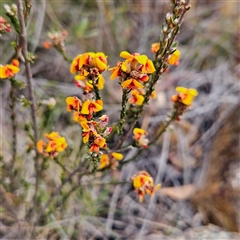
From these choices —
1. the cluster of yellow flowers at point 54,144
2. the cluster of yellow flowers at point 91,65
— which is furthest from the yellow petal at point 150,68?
the cluster of yellow flowers at point 54,144

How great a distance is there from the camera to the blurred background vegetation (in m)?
1.87

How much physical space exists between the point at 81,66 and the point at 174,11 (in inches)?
11.0

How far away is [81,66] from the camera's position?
98cm

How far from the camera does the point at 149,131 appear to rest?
A: 238cm

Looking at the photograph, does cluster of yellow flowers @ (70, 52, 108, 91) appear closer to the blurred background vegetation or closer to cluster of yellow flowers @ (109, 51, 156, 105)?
cluster of yellow flowers @ (109, 51, 156, 105)

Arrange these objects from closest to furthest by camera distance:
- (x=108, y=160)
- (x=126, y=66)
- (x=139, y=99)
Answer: (x=126, y=66)
(x=139, y=99)
(x=108, y=160)

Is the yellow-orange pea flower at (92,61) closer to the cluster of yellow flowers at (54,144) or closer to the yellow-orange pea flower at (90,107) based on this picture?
the yellow-orange pea flower at (90,107)

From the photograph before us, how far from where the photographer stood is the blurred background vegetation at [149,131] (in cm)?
Answer: 187

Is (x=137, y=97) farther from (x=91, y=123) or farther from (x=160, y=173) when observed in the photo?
(x=160, y=173)

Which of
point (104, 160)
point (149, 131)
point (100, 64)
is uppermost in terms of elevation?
point (149, 131)

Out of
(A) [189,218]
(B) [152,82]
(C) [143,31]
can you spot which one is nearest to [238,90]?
(C) [143,31]

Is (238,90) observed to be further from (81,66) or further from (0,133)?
(81,66)

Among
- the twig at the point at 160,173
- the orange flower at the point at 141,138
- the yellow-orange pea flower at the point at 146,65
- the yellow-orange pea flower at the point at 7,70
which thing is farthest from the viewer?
the twig at the point at 160,173

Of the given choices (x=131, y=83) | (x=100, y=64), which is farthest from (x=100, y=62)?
(x=131, y=83)
